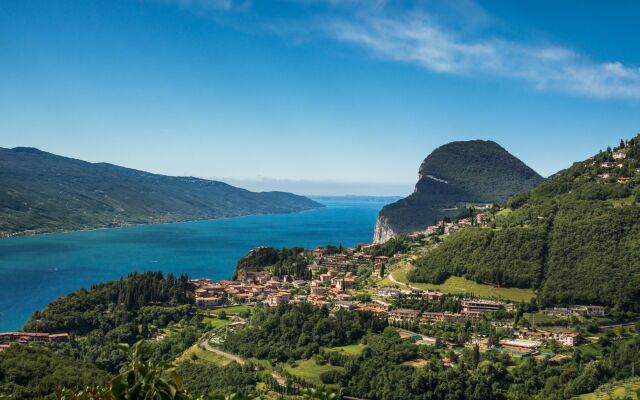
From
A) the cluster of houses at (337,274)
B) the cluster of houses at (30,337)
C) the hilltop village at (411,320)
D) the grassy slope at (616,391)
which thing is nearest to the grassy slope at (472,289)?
the hilltop village at (411,320)

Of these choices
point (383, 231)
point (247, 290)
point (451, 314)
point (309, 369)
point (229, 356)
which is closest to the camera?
point (309, 369)

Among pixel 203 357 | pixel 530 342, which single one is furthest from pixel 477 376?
pixel 203 357

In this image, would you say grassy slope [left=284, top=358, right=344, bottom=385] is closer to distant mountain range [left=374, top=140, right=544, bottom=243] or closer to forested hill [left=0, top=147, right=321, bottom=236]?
distant mountain range [left=374, top=140, right=544, bottom=243]

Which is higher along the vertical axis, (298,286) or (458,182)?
(458,182)

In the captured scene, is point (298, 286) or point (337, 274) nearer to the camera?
point (298, 286)

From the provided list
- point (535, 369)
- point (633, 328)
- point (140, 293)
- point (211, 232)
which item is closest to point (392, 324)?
point (535, 369)

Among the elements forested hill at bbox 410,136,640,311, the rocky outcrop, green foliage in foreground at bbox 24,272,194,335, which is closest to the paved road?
green foliage in foreground at bbox 24,272,194,335

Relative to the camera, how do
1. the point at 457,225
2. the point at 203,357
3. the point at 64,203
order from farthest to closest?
1. the point at 64,203
2. the point at 457,225
3. the point at 203,357

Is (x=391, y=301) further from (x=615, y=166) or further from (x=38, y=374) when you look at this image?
(x=615, y=166)
